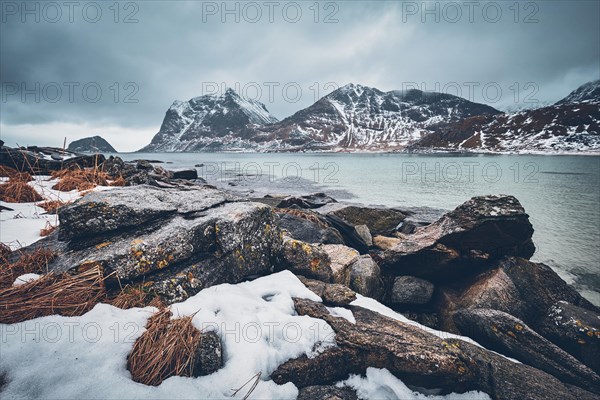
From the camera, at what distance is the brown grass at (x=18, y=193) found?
6.86 m

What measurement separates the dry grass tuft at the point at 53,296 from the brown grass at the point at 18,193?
568cm

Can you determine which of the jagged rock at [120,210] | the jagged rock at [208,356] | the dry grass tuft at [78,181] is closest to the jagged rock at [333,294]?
the jagged rock at [208,356]

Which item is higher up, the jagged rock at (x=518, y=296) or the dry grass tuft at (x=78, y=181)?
the dry grass tuft at (x=78, y=181)

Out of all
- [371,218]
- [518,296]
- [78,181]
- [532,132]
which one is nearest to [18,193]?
[78,181]

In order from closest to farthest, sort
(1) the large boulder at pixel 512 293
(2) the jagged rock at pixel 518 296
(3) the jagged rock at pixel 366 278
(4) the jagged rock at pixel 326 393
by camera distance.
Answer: (4) the jagged rock at pixel 326 393 < (2) the jagged rock at pixel 518 296 < (1) the large boulder at pixel 512 293 < (3) the jagged rock at pixel 366 278

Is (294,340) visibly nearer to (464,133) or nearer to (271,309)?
(271,309)

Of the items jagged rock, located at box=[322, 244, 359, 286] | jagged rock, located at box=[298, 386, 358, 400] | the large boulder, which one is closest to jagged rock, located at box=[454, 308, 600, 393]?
the large boulder

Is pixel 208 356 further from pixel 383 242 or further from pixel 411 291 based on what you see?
pixel 383 242

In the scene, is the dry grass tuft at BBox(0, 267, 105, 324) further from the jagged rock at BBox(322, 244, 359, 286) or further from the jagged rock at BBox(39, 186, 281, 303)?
the jagged rock at BBox(322, 244, 359, 286)

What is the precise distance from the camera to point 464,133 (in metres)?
173

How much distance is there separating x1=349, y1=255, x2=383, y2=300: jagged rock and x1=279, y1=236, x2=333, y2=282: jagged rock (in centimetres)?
88

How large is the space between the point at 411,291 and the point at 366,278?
1309mm

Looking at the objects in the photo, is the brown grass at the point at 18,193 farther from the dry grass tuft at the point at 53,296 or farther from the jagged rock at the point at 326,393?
the jagged rock at the point at 326,393

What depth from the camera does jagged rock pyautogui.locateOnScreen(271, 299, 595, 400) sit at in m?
3.40
